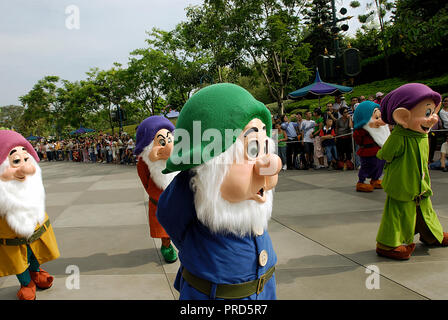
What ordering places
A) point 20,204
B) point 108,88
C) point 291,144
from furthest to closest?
point 108,88
point 291,144
point 20,204

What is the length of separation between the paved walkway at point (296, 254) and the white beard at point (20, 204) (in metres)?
0.71

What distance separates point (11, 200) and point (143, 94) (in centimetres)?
2111

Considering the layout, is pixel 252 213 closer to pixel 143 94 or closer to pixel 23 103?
pixel 143 94

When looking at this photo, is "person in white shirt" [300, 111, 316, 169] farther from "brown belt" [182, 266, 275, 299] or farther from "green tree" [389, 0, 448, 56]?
"brown belt" [182, 266, 275, 299]

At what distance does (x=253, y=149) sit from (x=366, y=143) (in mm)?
4930

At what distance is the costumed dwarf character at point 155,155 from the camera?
3.47m

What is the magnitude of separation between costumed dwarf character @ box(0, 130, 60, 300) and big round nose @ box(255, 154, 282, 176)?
2297 millimetres

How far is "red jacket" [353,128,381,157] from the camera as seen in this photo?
19.5 ft

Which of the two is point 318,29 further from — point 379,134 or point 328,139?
point 379,134

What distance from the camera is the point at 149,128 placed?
3.52 metres

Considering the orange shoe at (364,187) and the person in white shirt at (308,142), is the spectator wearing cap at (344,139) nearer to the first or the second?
the person in white shirt at (308,142)

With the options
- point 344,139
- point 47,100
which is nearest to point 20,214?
point 344,139
